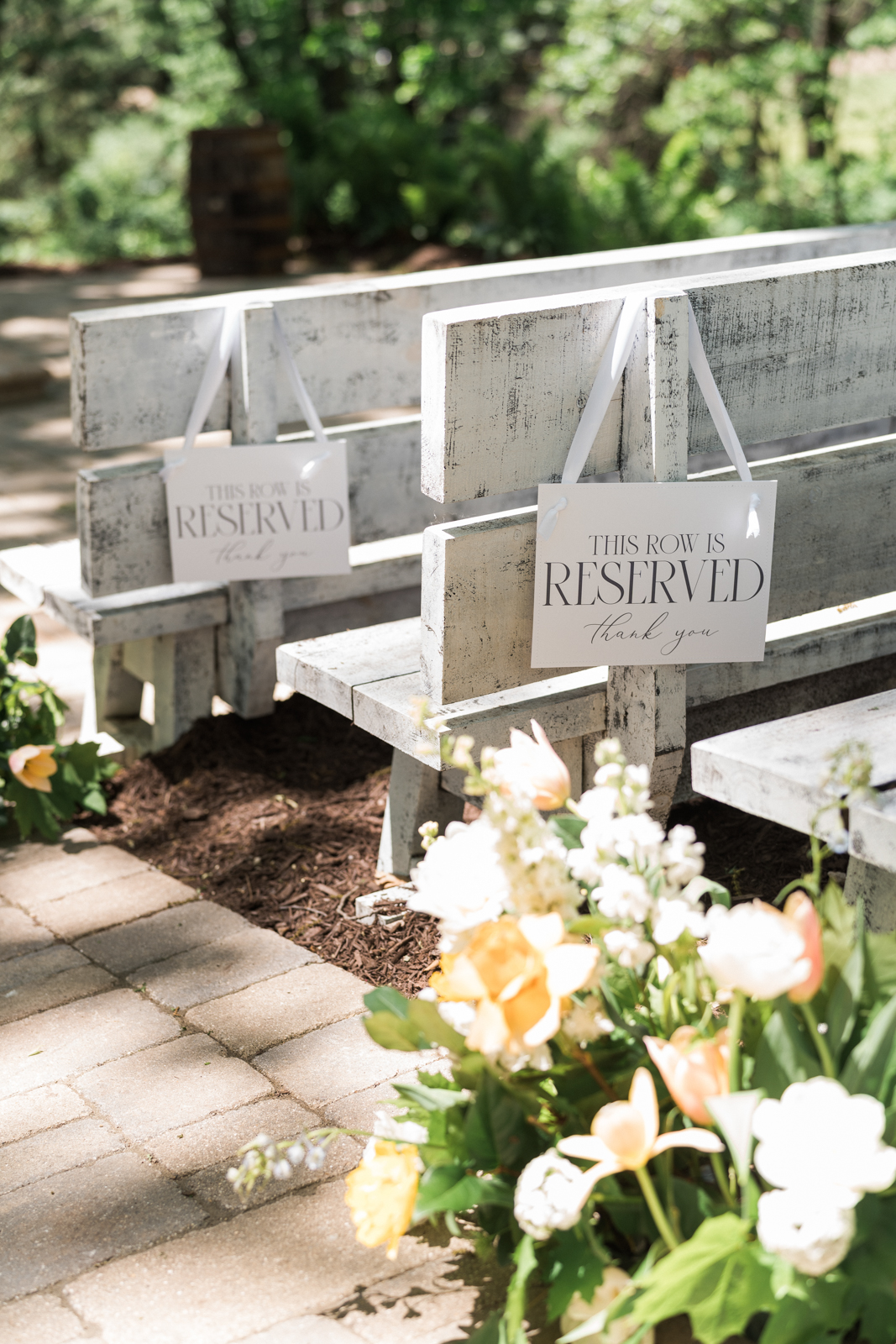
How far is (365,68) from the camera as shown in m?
15.3

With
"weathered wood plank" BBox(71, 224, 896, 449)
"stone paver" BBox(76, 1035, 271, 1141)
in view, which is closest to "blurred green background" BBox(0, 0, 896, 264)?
"weathered wood plank" BBox(71, 224, 896, 449)

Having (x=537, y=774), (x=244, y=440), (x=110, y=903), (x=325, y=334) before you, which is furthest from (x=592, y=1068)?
(x=325, y=334)

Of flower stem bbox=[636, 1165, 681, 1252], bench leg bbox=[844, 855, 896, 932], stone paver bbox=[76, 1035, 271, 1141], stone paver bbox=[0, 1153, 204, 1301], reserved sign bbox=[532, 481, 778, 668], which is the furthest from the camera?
reserved sign bbox=[532, 481, 778, 668]

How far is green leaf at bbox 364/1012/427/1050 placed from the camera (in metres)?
1.63

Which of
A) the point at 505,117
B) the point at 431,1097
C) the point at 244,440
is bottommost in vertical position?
the point at 431,1097

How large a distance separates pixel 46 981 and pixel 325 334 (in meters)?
1.52

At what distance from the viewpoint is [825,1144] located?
1331mm

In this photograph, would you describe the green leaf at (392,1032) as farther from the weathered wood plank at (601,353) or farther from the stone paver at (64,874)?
the stone paver at (64,874)

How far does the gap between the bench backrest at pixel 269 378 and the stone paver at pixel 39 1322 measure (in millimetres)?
1626

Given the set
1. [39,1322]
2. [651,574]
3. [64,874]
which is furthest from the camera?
[64,874]

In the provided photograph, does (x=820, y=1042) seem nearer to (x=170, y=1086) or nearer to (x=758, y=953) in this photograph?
(x=758, y=953)

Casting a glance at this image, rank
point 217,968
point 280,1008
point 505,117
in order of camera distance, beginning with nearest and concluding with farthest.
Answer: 1. point 280,1008
2. point 217,968
3. point 505,117

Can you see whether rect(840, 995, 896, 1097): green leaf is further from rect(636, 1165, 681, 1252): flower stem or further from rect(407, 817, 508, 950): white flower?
rect(407, 817, 508, 950): white flower

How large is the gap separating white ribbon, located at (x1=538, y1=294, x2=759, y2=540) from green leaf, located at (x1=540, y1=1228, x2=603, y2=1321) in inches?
43.9
